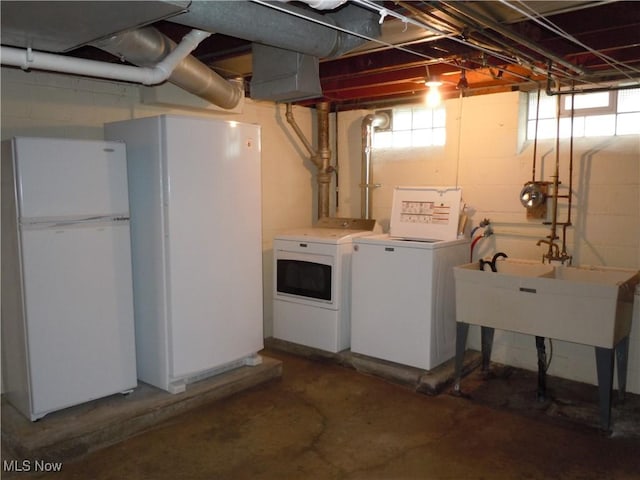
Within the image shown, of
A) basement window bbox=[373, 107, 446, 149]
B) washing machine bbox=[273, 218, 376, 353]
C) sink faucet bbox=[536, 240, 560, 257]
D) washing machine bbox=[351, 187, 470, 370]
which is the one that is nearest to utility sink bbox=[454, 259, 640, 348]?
sink faucet bbox=[536, 240, 560, 257]

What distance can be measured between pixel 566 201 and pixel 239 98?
8.25ft

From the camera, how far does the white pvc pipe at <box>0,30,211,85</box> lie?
2.17m

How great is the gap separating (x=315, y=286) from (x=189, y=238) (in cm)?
127

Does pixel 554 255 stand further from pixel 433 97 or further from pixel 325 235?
pixel 325 235

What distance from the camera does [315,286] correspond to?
4.11 m

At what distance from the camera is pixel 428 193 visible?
161 inches

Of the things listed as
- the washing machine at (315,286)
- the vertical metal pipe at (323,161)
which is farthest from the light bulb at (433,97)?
the washing machine at (315,286)

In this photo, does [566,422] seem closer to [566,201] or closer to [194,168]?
[566,201]

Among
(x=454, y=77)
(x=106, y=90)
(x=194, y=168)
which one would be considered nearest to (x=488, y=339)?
(x=454, y=77)

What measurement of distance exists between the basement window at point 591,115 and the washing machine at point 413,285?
808mm

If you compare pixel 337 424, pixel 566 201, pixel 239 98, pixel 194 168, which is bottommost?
pixel 337 424

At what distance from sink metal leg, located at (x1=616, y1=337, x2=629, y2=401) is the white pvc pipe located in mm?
3167
